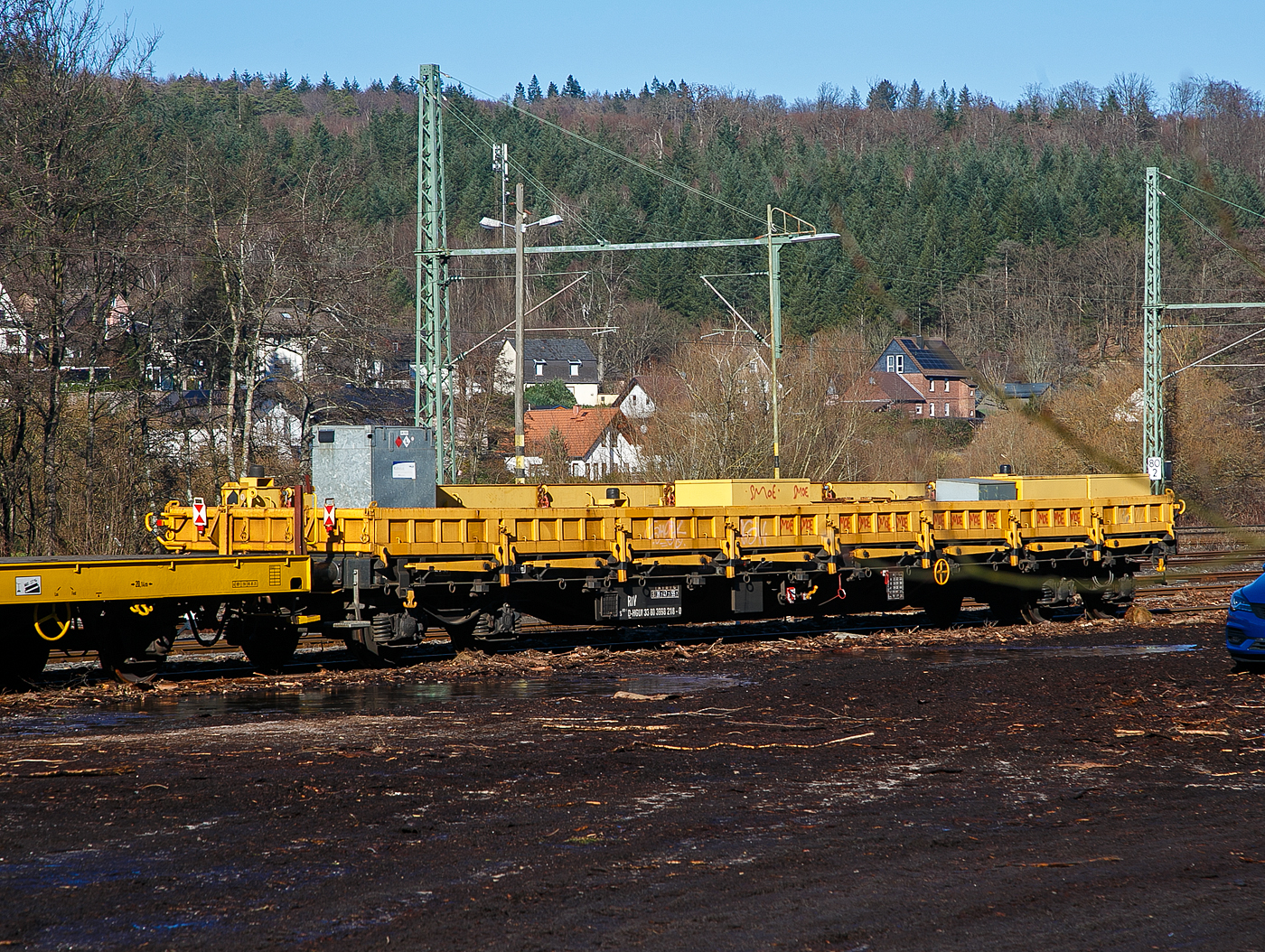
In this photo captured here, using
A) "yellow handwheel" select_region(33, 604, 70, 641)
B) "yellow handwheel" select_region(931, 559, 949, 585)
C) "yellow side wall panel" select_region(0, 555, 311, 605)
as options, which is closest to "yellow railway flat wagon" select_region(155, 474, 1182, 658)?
"yellow handwheel" select_region(931, 559, 949, 585)

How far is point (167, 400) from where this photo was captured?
116 feet

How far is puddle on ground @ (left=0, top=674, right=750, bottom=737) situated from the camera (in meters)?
11.2

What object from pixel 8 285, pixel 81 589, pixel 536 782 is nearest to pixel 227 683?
pixel 81 589

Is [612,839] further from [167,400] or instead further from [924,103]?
[167,400]

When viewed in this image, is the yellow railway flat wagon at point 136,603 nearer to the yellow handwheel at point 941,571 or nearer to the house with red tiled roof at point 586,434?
the yellow handwheel at point 941,571

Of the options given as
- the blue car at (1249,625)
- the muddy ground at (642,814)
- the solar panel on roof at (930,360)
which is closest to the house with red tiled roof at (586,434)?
the blue car at (1249,625)

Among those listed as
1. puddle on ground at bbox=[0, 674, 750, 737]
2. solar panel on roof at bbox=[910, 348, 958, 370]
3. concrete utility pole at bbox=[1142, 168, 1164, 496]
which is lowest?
puddle on ground at bbox=[0, 674, 750, 737]

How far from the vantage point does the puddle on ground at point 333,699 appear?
11219 mm

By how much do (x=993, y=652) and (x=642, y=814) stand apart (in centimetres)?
1002

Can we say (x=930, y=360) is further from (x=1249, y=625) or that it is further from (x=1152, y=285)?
(x=1249, y=625)

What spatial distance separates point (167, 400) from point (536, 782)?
98.3 feet

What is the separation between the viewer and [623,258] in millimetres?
84938

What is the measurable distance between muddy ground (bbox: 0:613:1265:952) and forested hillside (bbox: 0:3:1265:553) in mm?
2192

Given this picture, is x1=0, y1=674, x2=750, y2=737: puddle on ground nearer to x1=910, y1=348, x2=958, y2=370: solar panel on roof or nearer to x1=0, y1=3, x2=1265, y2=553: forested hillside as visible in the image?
x1=0, y1=3, x2=1265, y2=553: forested hillside
